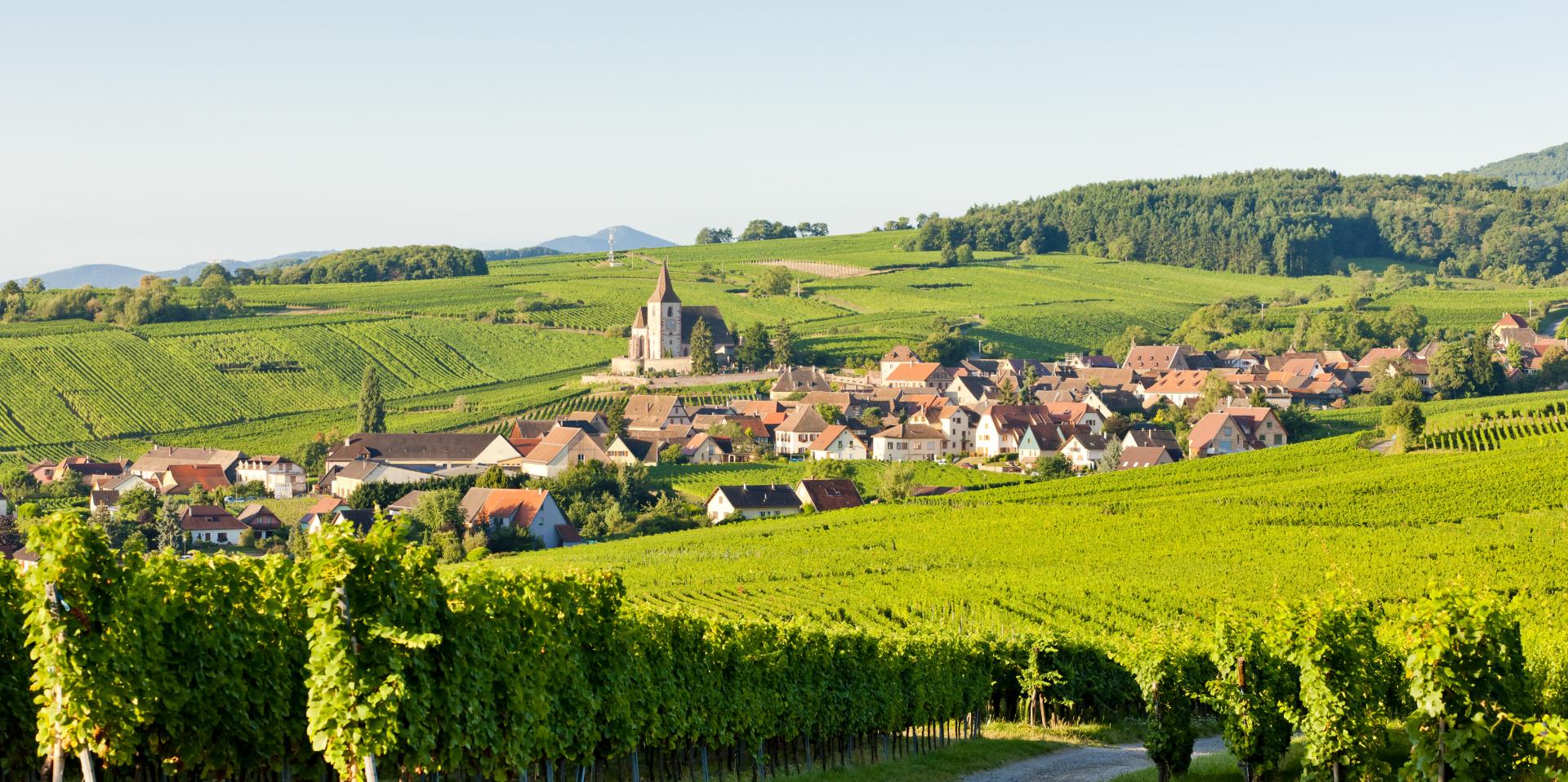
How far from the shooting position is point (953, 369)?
138m

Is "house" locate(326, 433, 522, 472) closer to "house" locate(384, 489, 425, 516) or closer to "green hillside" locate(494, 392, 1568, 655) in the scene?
"house" locate(384, 489, 425, 516)

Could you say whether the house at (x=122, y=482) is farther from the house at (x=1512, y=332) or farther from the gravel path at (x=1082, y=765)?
the house at (x=1512, y=332)

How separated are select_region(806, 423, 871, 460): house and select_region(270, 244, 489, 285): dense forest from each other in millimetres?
91614

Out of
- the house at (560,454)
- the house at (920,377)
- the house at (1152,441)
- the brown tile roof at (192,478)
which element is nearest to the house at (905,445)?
the house at (1152,441)

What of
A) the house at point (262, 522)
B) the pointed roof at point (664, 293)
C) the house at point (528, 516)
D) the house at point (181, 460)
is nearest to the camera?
the house at point (528, 516)

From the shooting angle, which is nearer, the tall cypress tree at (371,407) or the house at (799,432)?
the house at (799,432)

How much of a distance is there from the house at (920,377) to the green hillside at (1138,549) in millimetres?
51245

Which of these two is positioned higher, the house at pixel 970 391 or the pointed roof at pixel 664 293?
the pointed roof at pixel 664 293

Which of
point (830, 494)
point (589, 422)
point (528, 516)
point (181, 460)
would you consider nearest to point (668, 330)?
point (589, 422)

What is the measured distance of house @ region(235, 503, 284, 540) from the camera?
79625mm

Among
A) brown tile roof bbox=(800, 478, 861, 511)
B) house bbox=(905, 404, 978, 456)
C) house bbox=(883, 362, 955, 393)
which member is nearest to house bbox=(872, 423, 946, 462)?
house bbox=(905, 404, 978, 456)

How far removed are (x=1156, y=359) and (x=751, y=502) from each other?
71.0m

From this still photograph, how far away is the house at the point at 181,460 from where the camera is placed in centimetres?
9544

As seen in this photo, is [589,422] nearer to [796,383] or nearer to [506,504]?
[796,383]
